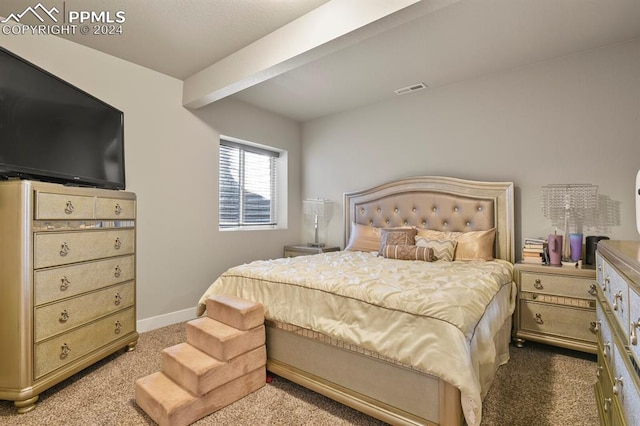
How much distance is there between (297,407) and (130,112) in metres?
2.83

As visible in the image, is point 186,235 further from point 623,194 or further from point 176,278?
point 623,194

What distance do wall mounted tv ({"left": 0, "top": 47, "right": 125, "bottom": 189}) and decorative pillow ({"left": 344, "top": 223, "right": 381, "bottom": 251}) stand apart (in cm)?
240

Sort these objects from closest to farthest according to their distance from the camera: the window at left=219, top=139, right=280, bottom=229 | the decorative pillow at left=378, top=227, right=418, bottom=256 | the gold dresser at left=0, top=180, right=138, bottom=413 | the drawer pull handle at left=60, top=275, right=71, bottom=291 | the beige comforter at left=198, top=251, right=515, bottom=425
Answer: the beige comforter at left=198, top=251, right=515, bottom=425 → the gold dresser at left=0, top=180, right=138, bottom=413 → the drawer pull handle at left=60, top=275, right=71, bottom=291 → the decorative pillow at left=378, top=227, right=418, bottom=256 → the window at left=219, top=139, right=280, bottom=229

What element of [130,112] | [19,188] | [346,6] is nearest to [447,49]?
[346,6]

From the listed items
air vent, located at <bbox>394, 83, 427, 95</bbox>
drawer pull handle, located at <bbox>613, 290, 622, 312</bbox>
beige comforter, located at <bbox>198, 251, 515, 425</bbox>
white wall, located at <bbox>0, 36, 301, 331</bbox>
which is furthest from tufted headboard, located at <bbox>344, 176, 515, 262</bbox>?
drawer pull handle, located at <bbox>613, 290, 622, 312</bbox>

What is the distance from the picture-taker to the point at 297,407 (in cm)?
181

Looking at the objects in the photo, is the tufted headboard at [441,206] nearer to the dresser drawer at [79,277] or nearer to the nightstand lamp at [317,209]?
the nightstand lamp at [317,209]

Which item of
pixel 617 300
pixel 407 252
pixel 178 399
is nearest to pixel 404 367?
pixel 617 300

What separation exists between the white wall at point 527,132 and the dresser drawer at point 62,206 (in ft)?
9.57

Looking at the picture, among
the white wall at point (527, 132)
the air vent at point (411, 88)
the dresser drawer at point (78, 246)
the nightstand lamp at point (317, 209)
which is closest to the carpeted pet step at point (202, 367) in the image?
the dresser drawer at point (78, 246)

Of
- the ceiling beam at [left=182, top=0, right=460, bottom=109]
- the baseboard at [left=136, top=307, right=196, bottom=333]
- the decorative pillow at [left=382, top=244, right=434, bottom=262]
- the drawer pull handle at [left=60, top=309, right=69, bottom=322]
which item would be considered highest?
the ceiling beam at [left=182, top=0, right=460, bottom=109]

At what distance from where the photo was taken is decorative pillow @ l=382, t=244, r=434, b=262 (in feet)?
9.44

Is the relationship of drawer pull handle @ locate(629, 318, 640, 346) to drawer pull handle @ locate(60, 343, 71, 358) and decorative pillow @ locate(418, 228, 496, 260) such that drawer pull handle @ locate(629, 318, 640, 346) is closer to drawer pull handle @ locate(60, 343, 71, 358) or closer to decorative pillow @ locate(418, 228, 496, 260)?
decorative pillow @ locate(418, 228, 496, 260)

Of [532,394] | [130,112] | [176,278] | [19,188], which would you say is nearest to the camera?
[19,188]
